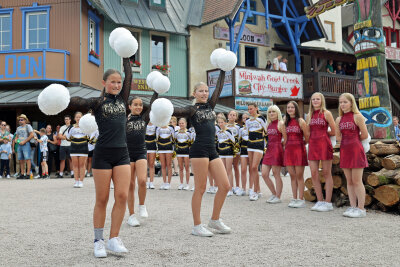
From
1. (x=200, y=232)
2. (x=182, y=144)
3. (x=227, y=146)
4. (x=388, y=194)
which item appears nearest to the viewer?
(x=200, y=232)

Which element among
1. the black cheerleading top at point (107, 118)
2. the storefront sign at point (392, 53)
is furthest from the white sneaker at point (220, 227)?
the storefront sign at point (392, 53)

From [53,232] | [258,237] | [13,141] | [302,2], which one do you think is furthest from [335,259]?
[302,2]

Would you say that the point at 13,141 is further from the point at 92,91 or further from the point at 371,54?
the point at 371,54

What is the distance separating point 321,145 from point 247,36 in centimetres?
1702

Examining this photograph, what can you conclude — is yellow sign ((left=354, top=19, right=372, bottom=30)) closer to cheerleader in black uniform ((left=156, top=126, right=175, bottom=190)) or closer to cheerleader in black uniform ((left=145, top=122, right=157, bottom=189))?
cheerleader in black uniform ((left=156, top=126, right=175, bottom=190))

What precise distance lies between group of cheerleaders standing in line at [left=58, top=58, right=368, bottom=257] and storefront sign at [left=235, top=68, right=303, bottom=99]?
35.8ft

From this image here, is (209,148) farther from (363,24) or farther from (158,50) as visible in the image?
(158,50)

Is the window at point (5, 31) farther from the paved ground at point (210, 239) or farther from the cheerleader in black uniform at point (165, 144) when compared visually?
the paved ground at point (210, 239)

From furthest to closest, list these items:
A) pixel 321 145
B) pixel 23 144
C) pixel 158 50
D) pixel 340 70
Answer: pixel 340 70 < pixel 158 50 < pixel 23 144 < pixel 321 145

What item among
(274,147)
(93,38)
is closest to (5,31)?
(93,38)

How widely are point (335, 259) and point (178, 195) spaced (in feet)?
18.2

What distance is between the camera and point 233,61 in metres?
5.66

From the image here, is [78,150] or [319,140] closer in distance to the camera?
[319,140]

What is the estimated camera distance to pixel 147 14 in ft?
65.5
